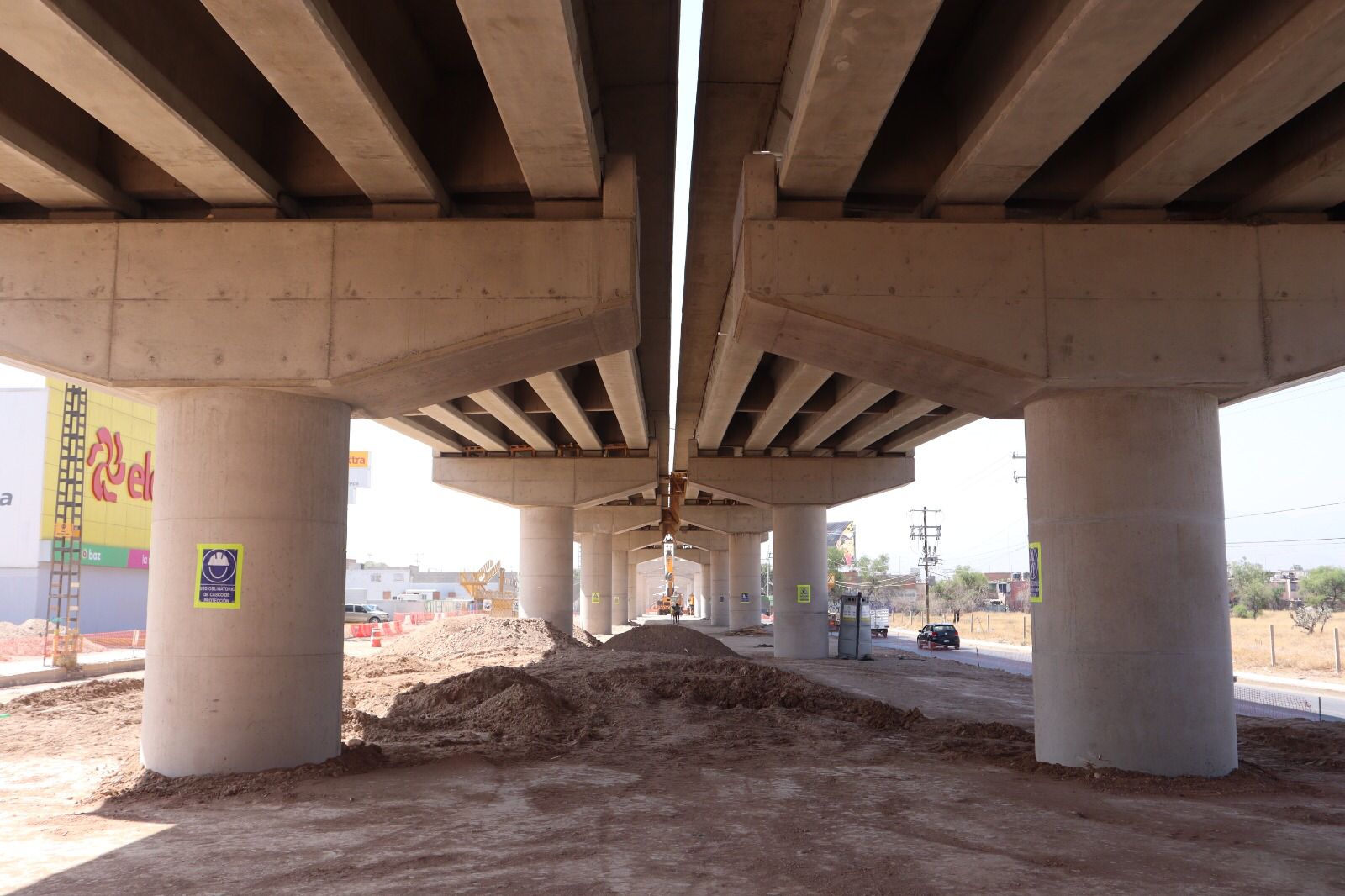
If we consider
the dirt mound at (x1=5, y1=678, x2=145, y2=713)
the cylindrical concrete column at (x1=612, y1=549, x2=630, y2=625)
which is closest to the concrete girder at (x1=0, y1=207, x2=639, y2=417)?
the dirt mound at (x1=5, y1=678, x2=145, y2=713)

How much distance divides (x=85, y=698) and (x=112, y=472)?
95.2 feet

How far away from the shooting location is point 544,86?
8.29 metres

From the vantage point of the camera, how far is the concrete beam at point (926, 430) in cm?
2472

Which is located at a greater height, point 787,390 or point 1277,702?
point 787,390

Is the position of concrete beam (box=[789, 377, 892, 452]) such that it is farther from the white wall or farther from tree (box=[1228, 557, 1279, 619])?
tree (box=[1228, 557, 1279, 619])

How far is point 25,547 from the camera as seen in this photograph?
3925 cm

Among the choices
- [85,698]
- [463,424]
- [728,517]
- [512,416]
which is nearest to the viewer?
[85,698]

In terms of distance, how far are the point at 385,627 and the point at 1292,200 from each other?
139 ft

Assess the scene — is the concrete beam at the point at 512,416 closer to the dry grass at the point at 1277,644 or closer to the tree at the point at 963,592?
the dry grass at the point at 1277,644

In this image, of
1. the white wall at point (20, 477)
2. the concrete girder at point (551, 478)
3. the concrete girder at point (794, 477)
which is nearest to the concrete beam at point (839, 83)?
the concrete girder at point (794, 477)

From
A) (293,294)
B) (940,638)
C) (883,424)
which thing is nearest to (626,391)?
(883,424)

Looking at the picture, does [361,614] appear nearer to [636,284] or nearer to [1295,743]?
[636,284]

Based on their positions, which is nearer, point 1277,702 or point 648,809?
point 648,809

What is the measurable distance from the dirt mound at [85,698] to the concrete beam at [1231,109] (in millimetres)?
15383
